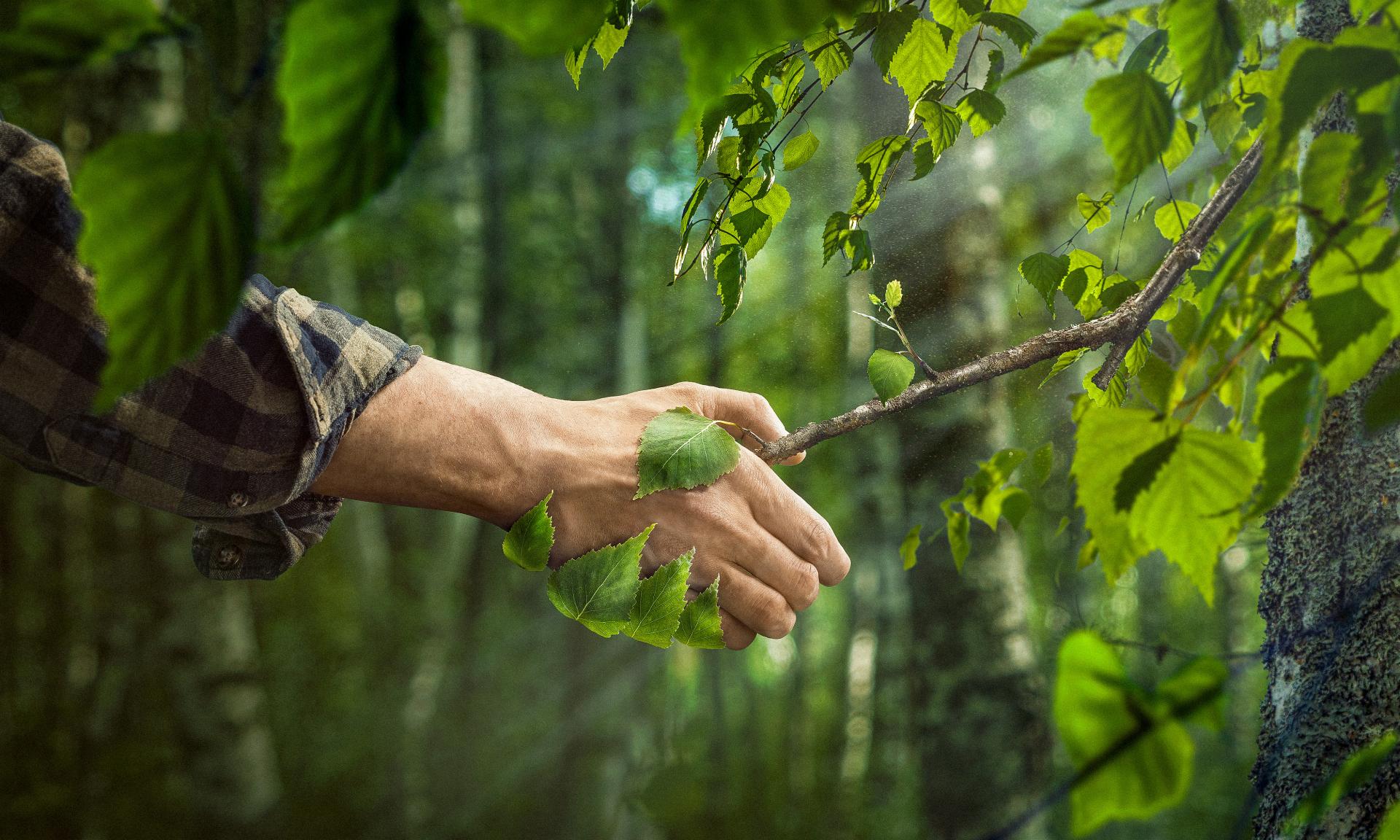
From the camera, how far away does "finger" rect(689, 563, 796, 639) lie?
1.79ft

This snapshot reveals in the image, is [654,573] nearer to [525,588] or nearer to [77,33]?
[77,33]

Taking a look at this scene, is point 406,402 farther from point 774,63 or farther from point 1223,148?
point 1223,148

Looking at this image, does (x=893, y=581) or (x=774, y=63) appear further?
(x=893, y=581)

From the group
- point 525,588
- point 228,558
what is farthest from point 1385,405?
point 525,588

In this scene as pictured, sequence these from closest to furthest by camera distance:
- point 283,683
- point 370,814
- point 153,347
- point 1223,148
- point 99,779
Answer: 1. point 153,347
2. point 1223,148
3. point 99,779
4. point 370,814
5. point 283,683

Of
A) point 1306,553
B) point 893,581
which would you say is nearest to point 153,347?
point 1306,553

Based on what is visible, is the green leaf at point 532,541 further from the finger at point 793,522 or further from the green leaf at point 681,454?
the finger at point 793,522

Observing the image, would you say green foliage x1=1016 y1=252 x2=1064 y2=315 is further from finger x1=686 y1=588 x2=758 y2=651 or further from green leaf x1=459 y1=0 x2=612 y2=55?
green leaf x1=459 y1=0 x2=612 y2=55

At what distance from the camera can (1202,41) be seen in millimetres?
192

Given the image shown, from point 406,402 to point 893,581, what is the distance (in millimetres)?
3829

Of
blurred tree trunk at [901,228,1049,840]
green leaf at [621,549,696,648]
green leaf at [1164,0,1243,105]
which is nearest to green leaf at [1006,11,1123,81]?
green leaf at [1164,0,1243,105]

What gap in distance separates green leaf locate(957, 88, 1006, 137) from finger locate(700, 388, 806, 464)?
0.68 feet

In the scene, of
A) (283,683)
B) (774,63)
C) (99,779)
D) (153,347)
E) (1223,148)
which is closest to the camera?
(153,347)

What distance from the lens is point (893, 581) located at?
4059mm
